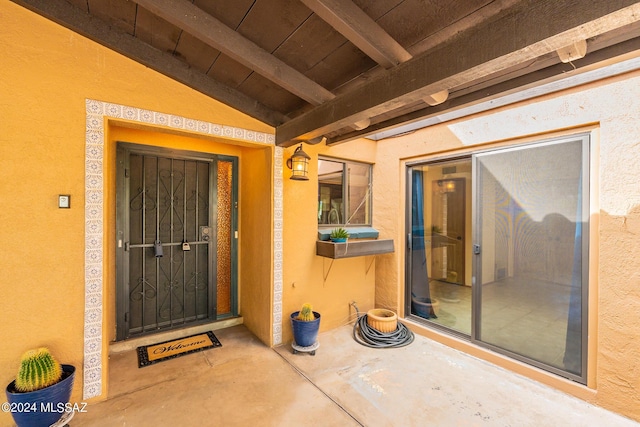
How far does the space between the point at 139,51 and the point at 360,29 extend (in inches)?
70.5

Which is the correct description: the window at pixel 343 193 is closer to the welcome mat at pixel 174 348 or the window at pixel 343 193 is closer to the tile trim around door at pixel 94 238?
the welcome mat at pixel 174 348

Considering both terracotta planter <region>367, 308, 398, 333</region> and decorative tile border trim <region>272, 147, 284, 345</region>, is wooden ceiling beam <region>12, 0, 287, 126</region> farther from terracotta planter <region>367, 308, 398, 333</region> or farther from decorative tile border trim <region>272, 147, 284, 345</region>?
terracotta planter <region>367, 308, 398, 333</region>

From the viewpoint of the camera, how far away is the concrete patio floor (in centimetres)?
202

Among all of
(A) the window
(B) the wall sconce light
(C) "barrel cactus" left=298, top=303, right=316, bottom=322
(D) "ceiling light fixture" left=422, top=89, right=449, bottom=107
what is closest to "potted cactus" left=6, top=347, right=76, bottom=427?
(C) "barrel cactus" left=298, top=303, right=316, bottom=322

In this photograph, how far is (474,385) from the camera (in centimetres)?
243

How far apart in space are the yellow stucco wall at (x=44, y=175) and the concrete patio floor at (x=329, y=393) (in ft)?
1.42

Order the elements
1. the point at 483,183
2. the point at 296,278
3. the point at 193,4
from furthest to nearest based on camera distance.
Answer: the point at 296,278 → the point at 483,183 → the point at 193,4

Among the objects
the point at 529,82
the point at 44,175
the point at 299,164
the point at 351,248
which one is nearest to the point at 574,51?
the point at 529,82

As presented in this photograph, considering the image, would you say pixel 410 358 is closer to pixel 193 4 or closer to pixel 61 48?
pixel 193 4

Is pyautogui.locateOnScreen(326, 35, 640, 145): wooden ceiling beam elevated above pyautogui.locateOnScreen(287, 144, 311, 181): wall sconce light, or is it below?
above

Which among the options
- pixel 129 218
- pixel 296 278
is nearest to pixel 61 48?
pixel 129 218

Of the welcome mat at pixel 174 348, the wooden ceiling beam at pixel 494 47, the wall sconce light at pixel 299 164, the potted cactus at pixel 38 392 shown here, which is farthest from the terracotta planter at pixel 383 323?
the potted cactus at pixel 38 392

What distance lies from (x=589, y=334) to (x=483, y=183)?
4.96 ft

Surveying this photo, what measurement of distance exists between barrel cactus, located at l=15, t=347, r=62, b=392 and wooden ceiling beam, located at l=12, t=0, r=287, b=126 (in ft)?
7.28
